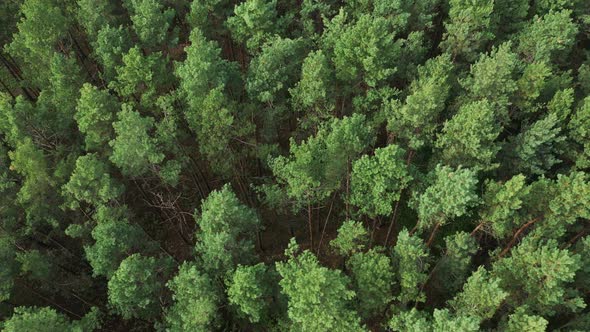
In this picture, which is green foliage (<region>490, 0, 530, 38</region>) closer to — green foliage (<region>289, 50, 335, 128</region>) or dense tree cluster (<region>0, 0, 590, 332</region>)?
dense tree cluster (<region>0, 0, 590, 332</region>)

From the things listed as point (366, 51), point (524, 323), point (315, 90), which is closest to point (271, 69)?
point (315, 90)

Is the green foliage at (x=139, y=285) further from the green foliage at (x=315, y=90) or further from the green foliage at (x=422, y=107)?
the green foliage at (x=422, y=107)

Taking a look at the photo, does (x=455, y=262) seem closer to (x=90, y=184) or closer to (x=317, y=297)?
(x=317, y=297)

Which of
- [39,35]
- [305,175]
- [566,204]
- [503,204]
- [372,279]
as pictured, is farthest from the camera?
[39,35]

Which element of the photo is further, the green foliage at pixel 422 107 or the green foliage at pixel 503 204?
the green foliage at pixel 422 107

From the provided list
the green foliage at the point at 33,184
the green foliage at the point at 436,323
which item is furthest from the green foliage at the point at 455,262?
the green foliage at the point at 33,184

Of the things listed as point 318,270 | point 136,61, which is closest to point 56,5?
point 136,61

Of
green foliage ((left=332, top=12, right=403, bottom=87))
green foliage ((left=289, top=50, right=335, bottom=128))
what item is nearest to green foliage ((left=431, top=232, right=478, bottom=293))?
green foliage ((left=289, top=50, right=335, bottom=128))
